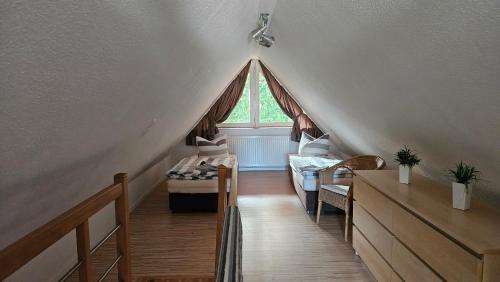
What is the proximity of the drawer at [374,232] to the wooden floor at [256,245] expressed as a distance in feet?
1.25

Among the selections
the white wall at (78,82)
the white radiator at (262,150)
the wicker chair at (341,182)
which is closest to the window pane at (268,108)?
the white radiator at (262,150)

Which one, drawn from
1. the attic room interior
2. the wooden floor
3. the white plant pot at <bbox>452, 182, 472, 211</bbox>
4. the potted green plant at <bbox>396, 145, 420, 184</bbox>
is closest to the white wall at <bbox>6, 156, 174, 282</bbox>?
the attic room interior

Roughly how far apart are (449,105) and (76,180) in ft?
6.12

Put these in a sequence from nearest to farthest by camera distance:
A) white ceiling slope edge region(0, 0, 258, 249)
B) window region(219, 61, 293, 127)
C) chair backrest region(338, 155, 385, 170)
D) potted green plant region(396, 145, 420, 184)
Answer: white ceiling slope edge region(0, 0, 258, 249), potted green plant region(396, 145, 420, 184), chair backrest region(338, 155, 385, 170), window region(219, 61, 293, 127)

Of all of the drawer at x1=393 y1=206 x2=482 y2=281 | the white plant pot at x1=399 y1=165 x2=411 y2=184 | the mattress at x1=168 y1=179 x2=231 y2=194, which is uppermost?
the white plant pot at x1=399 y1=165 x2=411 y2=184

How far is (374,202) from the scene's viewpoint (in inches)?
89.7

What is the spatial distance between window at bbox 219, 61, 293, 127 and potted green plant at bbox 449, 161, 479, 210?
4.52 m

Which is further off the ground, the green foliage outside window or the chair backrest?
the green foliage outside window

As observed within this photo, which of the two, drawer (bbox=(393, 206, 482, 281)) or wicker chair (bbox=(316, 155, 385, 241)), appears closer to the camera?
drawer (bbox=(393, 206, 482, 281))

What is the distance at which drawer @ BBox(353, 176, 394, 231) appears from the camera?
207 centimetres

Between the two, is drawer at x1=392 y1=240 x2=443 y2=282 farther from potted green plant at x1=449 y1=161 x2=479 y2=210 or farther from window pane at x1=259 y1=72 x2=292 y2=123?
window pane at x1=259 y1=72 x2=292 y2=123

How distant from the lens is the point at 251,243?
3.11 meters

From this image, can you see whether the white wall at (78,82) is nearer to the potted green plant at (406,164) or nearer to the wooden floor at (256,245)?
the wooden floor at (256,245)

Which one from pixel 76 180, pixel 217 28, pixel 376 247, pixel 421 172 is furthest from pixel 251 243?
pixel 217 28
